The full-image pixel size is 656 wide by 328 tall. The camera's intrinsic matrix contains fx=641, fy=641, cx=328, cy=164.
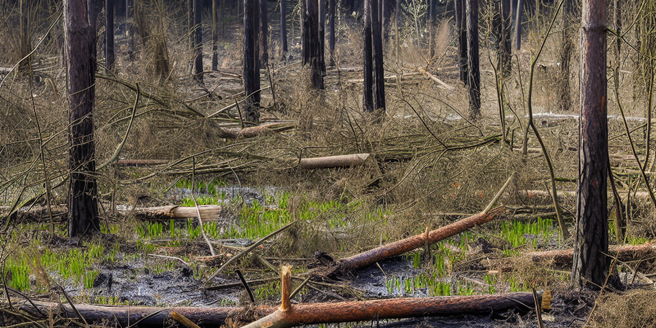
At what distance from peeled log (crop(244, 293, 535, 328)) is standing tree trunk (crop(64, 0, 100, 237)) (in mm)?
3400

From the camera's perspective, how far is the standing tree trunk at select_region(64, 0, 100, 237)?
21.3 feet

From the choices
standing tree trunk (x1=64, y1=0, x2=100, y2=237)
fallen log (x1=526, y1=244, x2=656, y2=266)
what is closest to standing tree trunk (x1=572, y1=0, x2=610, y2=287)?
fallen log (x1=526, y1=244, x2=656, y2=266)

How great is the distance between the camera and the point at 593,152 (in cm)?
475

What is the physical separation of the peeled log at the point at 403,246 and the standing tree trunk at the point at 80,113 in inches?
113

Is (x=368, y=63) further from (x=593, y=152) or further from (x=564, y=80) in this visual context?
(x=593, y=152)

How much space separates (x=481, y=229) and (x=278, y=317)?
3.98m

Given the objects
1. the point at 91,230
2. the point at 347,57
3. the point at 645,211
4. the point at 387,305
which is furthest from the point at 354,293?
the point at 347,57

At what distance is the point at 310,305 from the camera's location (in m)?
4.22

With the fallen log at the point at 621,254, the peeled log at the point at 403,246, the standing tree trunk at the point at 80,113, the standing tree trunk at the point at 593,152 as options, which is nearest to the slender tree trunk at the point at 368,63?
the peeled log at the point at 403,246

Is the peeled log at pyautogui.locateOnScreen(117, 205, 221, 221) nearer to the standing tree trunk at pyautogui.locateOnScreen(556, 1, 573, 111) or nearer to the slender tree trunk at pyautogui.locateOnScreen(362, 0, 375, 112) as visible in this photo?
the slender tree trunk at pyautogui.locateOnScreen(362, 0, 375, 112)

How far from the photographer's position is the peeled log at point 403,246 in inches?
228

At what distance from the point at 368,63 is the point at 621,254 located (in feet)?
27.1

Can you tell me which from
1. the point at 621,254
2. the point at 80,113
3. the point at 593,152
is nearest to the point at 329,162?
the point at 80,113

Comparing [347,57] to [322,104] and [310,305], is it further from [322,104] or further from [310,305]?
[310,305]
